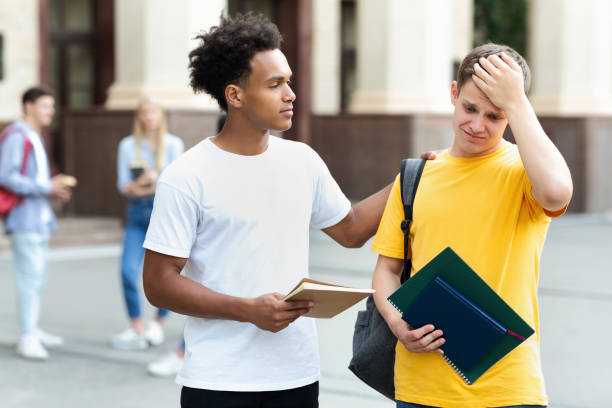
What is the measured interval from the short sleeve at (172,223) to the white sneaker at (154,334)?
4.25 m

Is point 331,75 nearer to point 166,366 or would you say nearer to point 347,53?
point 347,53

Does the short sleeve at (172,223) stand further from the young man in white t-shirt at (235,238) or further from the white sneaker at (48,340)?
the white sneaker at (48,340)

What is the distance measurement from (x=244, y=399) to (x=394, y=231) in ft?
2.10

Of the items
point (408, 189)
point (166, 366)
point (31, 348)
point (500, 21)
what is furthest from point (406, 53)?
point (500, 21)

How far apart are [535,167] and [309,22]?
15232 mm

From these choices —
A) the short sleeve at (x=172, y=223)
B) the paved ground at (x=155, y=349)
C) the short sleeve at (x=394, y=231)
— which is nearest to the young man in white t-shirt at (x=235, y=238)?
the short sleeve at (x=172, y=223)

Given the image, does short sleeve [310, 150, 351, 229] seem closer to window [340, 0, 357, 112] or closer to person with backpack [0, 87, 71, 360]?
person with backpack [0, 87, 71, 360]

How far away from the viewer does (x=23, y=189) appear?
688 cm

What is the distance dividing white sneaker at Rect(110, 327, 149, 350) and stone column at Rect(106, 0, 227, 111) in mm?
6918

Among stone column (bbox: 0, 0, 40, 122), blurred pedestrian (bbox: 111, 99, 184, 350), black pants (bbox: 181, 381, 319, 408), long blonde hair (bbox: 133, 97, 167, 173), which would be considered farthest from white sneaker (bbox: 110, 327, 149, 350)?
stone column (bbox: 0, 0, 40, 122)

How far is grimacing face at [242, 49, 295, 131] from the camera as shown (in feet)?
9.37

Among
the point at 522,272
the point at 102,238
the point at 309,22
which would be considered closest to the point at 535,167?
the point at 522,272

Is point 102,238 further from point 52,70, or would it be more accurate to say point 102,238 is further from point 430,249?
point 430,249

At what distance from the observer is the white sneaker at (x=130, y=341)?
6906 millimetres
